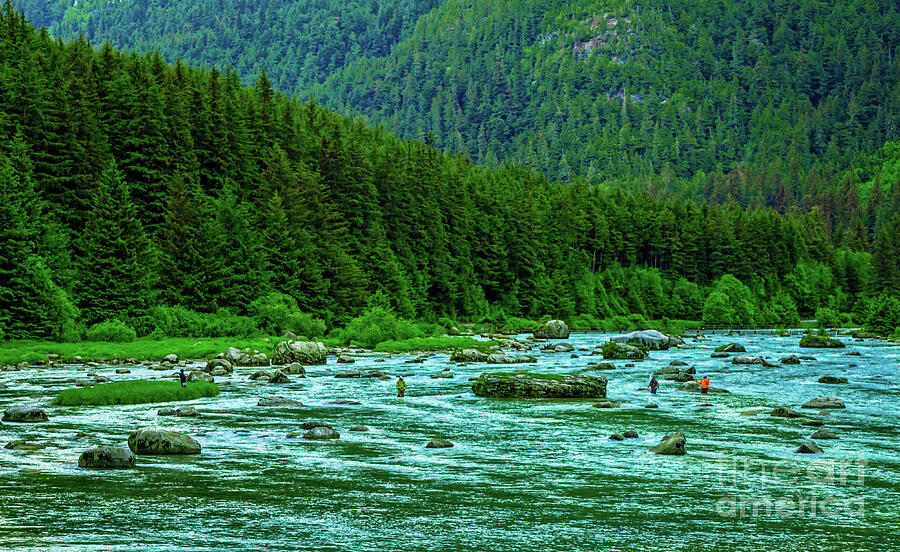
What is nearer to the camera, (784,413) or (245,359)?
(784,413)

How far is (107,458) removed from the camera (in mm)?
25906

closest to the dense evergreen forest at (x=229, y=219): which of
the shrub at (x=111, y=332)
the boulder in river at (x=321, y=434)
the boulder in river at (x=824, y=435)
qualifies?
the shrub at (x=111, y=332)

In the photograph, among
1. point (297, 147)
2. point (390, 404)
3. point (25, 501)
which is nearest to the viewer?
point (25, 501)

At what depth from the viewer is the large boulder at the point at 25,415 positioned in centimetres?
3488

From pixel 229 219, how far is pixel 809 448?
Result: 264ft

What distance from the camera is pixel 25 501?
2127cm

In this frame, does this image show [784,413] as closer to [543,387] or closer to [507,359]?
[543,387]

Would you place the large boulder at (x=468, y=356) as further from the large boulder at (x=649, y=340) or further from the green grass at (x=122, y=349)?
the large boulder at (x=649, y=340)

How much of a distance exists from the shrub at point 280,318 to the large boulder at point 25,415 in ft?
181

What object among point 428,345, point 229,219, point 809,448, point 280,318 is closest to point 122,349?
point 280,318

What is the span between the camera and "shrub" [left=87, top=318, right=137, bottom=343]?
7612 cm

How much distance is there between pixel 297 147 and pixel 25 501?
108 metres

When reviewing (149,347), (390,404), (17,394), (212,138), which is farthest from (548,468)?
(212,138)

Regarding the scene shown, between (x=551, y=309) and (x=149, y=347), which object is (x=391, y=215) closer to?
(x=551, y=309)
